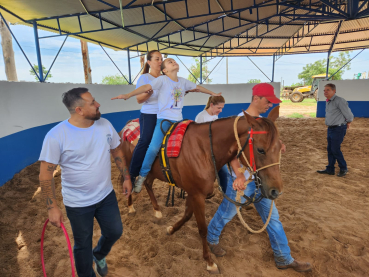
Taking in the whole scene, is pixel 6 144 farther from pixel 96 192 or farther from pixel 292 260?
pixel 292 260

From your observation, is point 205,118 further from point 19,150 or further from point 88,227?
point 19,150

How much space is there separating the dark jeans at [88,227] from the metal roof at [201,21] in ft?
15.8

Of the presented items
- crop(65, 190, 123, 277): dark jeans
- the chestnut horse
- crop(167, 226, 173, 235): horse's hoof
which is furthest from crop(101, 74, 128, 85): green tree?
crop(65, 190, 123, 277): dark jeans

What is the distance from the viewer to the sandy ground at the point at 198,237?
2219mm

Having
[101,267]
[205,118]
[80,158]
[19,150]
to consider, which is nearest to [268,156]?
[80,158]

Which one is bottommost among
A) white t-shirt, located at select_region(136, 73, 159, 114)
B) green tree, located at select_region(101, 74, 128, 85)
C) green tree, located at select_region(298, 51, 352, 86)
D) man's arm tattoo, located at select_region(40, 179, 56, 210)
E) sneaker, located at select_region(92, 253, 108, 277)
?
sneaker, located at select_region(92, 253, 108, 277)

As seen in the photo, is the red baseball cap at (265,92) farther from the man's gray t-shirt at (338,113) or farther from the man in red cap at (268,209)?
the man's gray t-shirt at (338,113)

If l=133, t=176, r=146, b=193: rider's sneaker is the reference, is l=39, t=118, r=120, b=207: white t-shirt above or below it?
above

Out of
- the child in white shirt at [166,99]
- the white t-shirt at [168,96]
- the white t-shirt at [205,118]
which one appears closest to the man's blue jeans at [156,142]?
the child in white shirt at [166,99]

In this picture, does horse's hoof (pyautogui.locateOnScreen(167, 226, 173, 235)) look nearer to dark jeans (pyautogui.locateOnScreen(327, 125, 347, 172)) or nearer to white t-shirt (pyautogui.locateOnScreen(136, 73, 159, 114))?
white t-shirt (pyautogui.locateOnScreen(136, 73, 159, 114))

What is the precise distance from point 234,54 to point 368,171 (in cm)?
1039

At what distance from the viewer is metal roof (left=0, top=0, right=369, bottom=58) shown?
5.48 meters

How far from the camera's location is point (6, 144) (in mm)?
3855

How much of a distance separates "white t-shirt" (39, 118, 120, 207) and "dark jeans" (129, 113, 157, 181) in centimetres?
106
